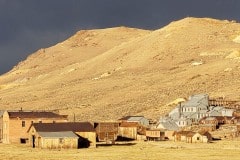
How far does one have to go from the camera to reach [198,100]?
114750mm

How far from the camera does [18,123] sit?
8944cm

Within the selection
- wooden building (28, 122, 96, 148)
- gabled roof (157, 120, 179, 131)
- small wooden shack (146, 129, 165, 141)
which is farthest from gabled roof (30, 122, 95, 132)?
gabled roof (157, 120, 179, 131)

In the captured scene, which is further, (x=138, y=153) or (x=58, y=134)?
(x=58, y=134)

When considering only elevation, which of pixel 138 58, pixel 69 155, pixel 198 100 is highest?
pixel 138 58

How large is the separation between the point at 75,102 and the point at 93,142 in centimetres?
6833

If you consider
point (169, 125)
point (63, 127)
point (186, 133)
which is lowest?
point (186, 133)

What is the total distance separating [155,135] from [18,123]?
764 inches

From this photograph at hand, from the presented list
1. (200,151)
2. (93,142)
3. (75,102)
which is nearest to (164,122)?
(93,142)

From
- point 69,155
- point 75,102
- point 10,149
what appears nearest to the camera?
point 69,155

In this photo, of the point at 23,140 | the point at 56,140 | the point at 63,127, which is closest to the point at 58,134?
the point at 56,140

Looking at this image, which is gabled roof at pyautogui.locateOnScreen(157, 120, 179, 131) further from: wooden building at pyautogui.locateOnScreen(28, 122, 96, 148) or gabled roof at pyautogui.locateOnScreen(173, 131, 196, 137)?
wooden building at pyautogui.locateOnScreen(28, 122, 96, 148)

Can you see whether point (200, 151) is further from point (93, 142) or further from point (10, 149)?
point (10, 149)

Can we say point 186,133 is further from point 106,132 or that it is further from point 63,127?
point 63,127

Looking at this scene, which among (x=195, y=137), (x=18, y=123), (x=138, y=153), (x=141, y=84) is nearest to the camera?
(x=138, y=153)
